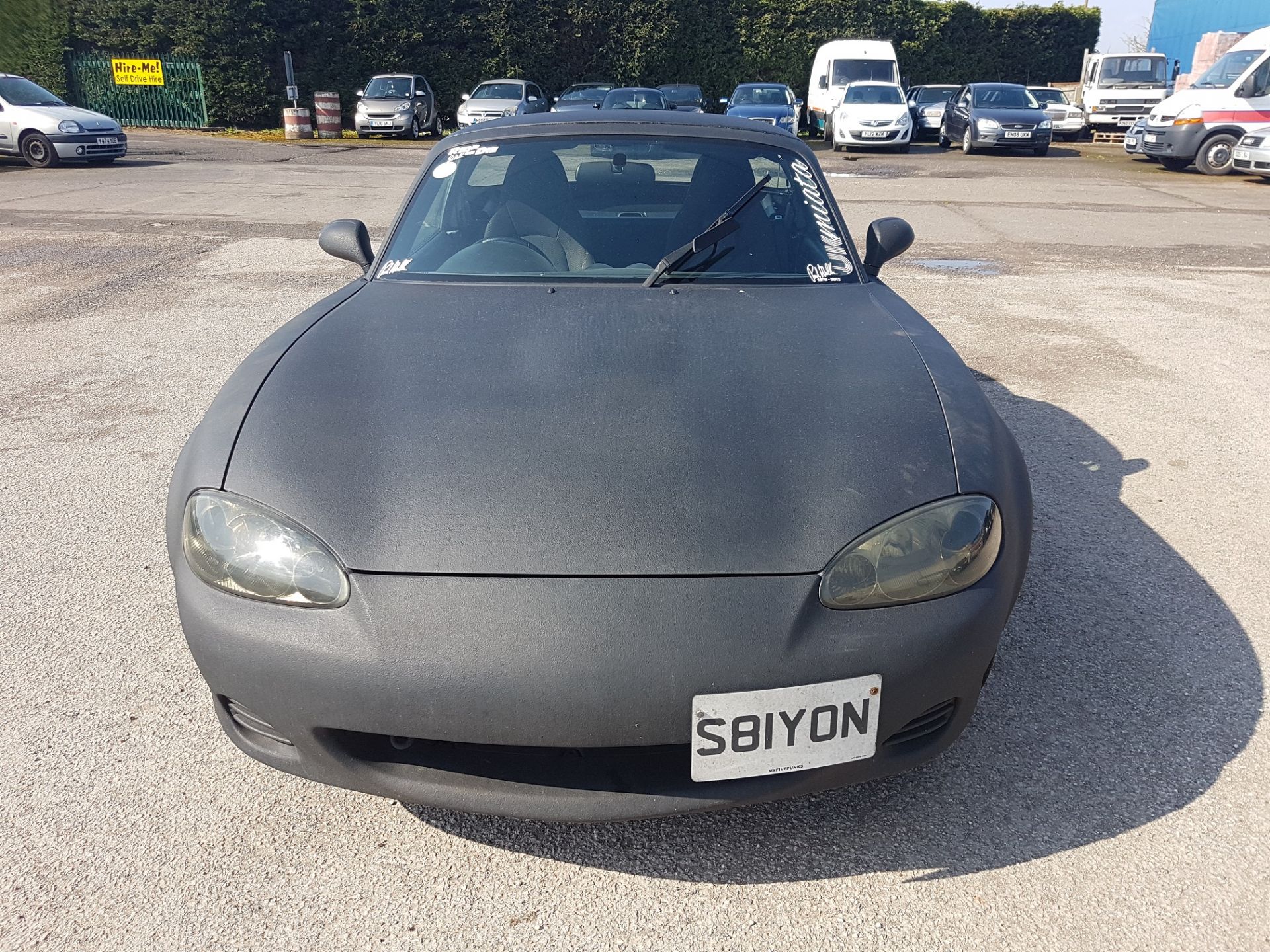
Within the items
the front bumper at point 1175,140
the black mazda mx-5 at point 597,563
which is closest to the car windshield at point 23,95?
the black mazda mx-5 at point 597,563

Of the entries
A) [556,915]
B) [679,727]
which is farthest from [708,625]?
[556,915]

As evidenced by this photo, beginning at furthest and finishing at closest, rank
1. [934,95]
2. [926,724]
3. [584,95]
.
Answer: [934,95] → [584,95] → [926,724]

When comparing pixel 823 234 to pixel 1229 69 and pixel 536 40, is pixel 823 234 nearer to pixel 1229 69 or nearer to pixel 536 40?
pixel 1229 69

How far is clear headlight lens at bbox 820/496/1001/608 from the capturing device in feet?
6.41

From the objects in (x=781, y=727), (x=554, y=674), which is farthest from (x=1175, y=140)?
(x=554, y=674)

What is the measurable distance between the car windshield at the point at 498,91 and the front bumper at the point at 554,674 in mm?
23254

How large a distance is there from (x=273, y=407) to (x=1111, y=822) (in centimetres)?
211

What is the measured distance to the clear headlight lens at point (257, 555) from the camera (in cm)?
195

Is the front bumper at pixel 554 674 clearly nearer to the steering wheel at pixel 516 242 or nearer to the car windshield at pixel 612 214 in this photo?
the car windshield at pixel 612 214

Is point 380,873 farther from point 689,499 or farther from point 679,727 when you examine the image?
point 689,499

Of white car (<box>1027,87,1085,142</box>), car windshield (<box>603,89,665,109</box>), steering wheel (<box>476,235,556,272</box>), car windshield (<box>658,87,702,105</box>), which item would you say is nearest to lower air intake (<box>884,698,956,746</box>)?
steering wheel (<box>476,235,556,272</box>)

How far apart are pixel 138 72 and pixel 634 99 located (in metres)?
15.4

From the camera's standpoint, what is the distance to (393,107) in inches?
966

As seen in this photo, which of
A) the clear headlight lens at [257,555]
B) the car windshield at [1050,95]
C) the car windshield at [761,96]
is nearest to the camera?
the clear headlight lens at [257,555]
